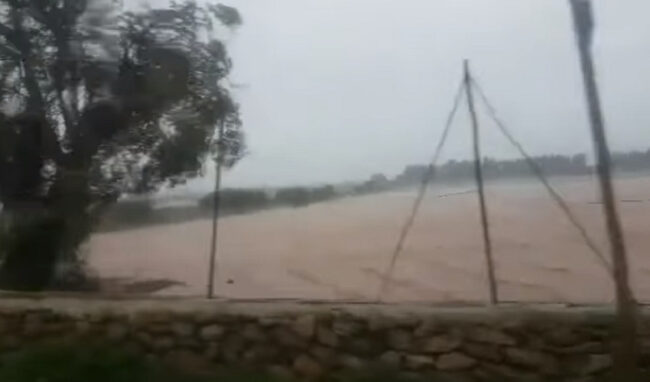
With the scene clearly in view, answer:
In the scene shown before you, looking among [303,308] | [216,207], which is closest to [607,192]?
[303,308]

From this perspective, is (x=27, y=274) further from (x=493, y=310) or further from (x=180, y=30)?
(x=493, y=310)

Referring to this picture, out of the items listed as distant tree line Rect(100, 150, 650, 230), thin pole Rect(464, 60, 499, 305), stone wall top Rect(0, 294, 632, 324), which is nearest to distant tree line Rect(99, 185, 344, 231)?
distant tree line Rect(100, 150, 650, 230)

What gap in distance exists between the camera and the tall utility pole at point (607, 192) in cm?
707

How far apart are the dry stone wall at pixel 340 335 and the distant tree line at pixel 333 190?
3.37 feet

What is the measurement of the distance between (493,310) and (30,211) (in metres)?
4.80

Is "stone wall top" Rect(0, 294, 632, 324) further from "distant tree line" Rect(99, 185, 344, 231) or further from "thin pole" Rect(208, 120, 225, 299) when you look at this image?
"distant tree line" Rect(99, 185, 344, 231)

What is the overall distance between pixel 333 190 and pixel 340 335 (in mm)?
1710

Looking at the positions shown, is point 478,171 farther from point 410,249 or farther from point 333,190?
point 333,190

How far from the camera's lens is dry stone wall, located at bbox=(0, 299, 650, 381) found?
26.2ft

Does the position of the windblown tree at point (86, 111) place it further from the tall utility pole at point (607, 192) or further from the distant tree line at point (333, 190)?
the tall utility pole at point (607, 192)

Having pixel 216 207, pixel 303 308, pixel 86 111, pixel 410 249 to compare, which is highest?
pixel 86 111

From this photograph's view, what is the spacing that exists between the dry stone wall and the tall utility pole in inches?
24.1

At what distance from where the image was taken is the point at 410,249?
936 centimetres

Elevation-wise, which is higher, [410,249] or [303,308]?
[410,249]
